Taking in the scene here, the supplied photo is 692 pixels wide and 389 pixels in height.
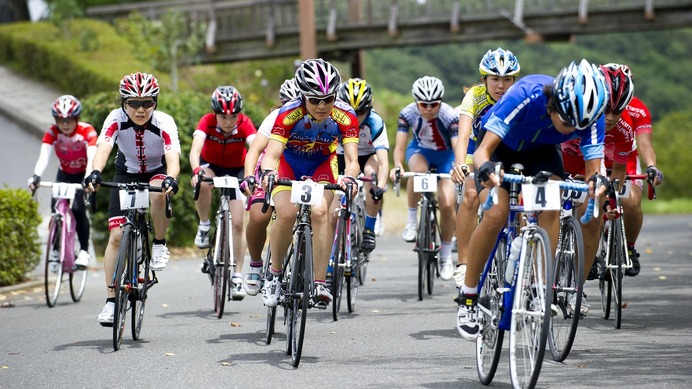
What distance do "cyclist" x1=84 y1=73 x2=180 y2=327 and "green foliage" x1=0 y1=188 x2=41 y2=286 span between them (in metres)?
4.13

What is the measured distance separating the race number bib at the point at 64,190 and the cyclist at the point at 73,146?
28.6 inches

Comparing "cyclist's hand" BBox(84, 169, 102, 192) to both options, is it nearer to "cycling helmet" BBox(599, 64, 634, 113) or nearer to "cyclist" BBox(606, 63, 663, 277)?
"cycling helmet" BBox(599, 64, 634, 113)

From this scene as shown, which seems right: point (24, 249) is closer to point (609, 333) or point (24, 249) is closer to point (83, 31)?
point (609, 333)

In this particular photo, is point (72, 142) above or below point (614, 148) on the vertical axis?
above

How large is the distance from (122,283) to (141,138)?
151 centimetres

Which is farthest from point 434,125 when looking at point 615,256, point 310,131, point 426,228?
point 310,131

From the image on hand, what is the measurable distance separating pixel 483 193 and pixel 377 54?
64140 millimetres

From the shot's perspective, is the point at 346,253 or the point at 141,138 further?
the point at 346,253

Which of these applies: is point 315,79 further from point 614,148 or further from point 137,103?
point 614,148

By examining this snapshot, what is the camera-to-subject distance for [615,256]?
33.5 feet

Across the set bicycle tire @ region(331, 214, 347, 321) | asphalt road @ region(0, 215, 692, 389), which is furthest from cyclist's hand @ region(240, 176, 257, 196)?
bicycle tire @ region(331, 214, 347, 321)

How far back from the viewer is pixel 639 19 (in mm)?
30062

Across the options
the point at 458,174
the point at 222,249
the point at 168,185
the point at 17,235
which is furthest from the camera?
the point at 17,235

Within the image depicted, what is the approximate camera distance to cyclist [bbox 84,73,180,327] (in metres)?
9.97
